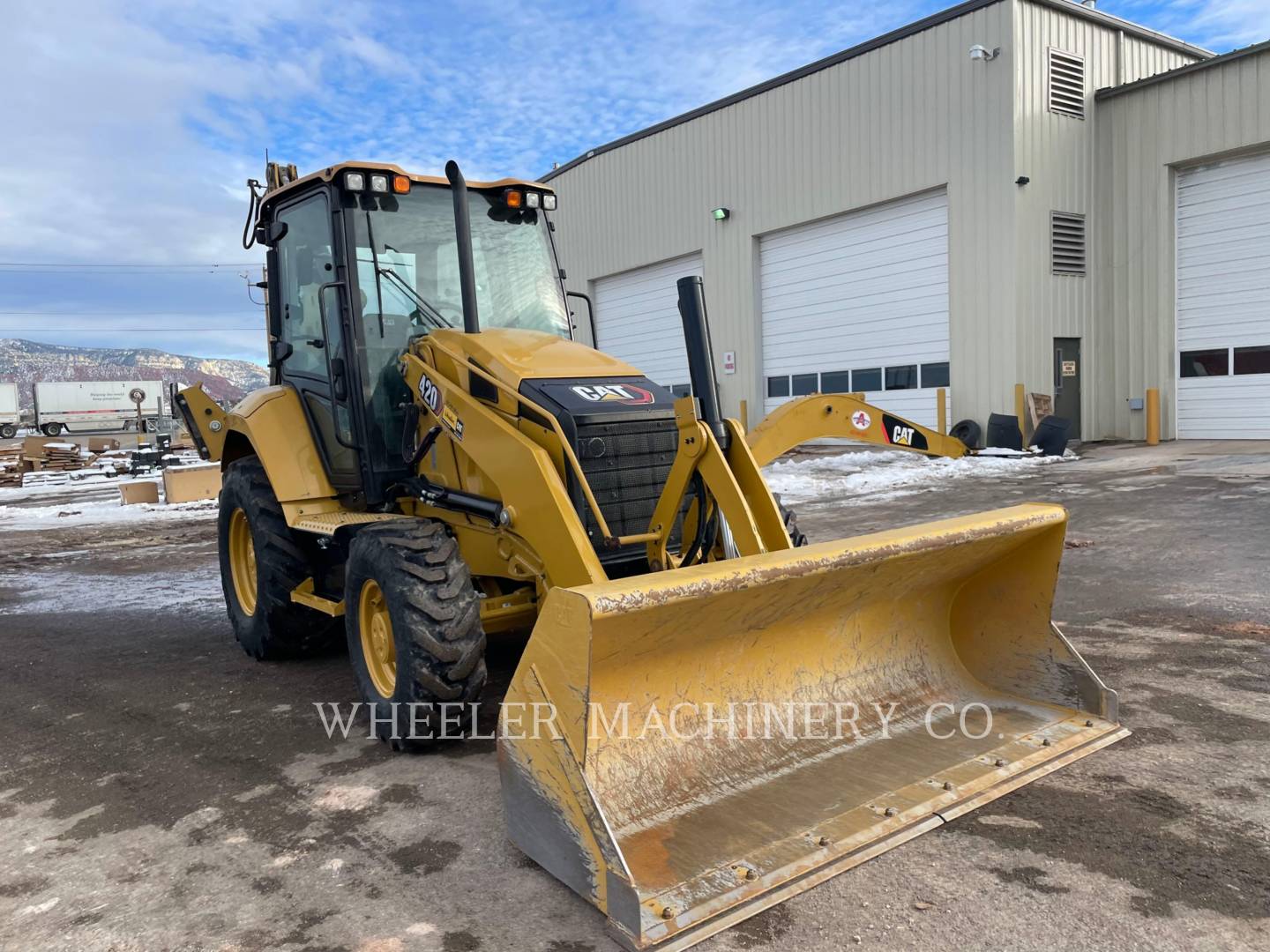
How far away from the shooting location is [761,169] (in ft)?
61.8

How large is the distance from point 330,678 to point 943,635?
3244 mm

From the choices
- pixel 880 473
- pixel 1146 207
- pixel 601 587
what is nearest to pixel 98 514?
pixel 880 473

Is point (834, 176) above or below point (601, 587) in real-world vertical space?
above

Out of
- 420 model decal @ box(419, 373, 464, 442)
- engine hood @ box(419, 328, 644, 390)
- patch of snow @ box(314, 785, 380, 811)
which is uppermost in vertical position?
engine hood @ box(419, 328, 644, 390)

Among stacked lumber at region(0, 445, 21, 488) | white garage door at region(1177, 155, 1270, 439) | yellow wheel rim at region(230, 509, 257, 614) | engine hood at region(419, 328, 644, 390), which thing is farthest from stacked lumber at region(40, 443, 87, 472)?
white garage door at region(1177, 155, 1270, 439)

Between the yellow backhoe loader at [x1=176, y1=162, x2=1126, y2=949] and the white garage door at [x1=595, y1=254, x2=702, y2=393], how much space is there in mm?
16031

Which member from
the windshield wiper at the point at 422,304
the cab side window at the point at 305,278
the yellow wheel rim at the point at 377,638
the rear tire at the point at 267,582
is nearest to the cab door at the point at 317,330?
the cab side window at the point at 305,278

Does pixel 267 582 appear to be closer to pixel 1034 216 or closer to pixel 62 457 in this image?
pixel 1034 216

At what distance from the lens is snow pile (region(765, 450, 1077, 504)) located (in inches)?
502

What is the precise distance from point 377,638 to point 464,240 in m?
1.86

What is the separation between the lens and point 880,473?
14.1 metres

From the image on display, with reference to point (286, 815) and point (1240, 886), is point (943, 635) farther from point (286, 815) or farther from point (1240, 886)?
point (286, 815)

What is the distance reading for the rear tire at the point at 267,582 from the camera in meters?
5.27

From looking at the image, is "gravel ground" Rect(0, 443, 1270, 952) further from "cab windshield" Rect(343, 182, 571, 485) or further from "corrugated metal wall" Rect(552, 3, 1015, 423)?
"corrugated metal wall" Rect(552, 3, 1015, 423)
